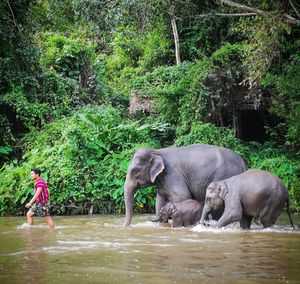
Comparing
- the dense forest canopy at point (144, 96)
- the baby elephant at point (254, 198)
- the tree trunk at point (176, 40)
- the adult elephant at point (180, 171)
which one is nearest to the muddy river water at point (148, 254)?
the baby elephant at point (254, 198)

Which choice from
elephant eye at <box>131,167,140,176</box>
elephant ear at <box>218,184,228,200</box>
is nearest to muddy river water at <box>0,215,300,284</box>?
elephant ear at <box>218,184,228,200</box>

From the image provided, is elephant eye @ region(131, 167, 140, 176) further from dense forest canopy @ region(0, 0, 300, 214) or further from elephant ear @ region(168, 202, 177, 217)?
dense forest canopy @ region(0, 0, 300, 214)

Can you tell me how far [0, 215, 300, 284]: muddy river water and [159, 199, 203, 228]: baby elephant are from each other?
0.80 feet

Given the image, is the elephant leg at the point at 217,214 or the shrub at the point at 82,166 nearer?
the elephant leg at the point at 217,214

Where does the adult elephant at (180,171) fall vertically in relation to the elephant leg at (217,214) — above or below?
above

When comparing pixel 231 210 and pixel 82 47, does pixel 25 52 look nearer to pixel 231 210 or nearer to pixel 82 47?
pixel 82 47

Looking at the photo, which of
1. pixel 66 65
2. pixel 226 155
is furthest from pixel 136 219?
pixel 66 65

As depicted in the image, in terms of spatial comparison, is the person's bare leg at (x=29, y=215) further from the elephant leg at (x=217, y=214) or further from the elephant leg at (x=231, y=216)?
the elephant leg at (x=231, y=216)

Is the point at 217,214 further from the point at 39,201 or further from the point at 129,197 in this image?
the point at 39,201

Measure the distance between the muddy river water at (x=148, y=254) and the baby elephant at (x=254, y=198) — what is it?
26 centimetres

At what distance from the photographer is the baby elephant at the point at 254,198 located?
36.3 ft

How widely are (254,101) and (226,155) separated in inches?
217

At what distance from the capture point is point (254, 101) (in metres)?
18.1

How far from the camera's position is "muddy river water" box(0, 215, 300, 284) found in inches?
256
